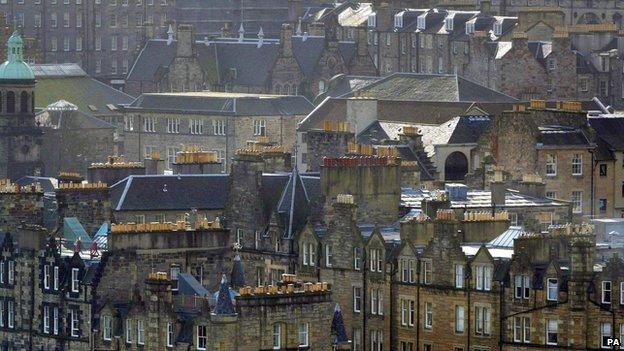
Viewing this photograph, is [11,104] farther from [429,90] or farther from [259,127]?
[259,127]

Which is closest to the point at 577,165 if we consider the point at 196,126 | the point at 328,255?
the point at 328,255

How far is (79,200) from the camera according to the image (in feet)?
400

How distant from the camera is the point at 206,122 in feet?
620

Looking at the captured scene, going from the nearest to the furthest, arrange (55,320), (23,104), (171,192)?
(55,320), (171,192), (23,104)

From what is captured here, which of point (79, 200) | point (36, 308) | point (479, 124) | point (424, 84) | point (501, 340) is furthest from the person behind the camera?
point (424, 84)

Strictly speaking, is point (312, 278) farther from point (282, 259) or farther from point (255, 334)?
point (255, 334)

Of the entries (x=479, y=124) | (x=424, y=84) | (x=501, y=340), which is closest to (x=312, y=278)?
(x=501, y=340)

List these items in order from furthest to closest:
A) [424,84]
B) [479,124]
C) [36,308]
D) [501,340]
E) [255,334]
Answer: [424,84] → [479,124] → [36,308] → [501,340] → [255,334]

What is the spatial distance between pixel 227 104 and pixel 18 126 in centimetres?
2614

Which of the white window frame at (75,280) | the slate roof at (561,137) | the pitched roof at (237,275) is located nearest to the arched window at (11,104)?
the slate roof at (561,137)

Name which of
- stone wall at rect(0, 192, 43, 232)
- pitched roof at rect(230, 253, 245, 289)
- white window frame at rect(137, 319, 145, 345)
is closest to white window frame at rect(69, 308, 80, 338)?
pitched roof at rect(230, 253, 245, 289)

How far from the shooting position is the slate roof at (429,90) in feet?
575

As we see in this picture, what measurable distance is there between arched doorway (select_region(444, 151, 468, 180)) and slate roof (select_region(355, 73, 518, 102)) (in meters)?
27.8

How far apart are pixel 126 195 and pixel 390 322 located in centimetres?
1810
